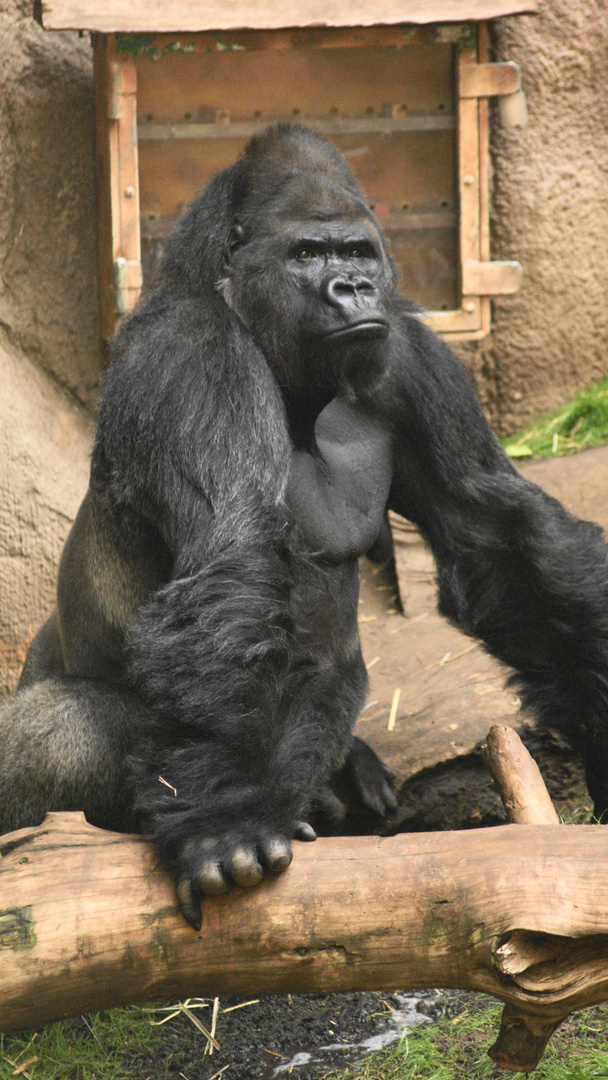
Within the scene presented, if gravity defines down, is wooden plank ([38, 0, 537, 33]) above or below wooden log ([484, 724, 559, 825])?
above

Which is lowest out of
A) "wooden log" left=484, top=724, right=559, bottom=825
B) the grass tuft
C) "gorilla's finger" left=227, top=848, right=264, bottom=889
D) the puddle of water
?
the puddle of water

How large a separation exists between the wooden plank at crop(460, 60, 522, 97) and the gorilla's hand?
371cm

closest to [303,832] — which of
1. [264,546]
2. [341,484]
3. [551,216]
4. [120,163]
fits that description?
[264,546]

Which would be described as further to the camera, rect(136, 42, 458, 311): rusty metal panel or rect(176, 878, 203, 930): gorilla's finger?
rect(136, 42, 458, 311): rusty metal panel

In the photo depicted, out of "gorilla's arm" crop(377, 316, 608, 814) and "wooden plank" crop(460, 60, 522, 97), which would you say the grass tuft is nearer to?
"wooden plank" crop(460, 60, 522, 97)

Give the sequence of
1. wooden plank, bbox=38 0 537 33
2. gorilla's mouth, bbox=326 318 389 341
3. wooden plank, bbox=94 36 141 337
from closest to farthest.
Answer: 1. gorilla's mouth, bbox=326 318 389 341
2. wooden plank, bbox=38 0 537 33
3. wooden plank, bbox=94 36 141 337

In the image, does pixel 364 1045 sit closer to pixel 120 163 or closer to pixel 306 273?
pixel 306 273

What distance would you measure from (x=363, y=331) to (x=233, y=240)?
1.61ft

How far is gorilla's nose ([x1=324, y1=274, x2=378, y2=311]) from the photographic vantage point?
2826mm

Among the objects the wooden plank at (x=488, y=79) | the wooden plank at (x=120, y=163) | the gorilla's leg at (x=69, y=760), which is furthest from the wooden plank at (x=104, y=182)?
the gorilla's leg at (x=69, y=760)

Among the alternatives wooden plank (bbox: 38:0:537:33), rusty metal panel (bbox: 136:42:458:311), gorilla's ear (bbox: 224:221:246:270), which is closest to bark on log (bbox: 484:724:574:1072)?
gorilla's ear (bbox: 224:221:246:270)

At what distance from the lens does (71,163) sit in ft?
16.6

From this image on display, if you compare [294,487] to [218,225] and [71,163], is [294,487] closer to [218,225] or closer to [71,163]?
[218,225]

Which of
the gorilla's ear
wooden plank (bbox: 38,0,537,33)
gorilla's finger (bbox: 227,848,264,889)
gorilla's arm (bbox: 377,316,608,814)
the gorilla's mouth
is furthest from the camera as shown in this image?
wooden plank (bbox: 38,0,537,33)
